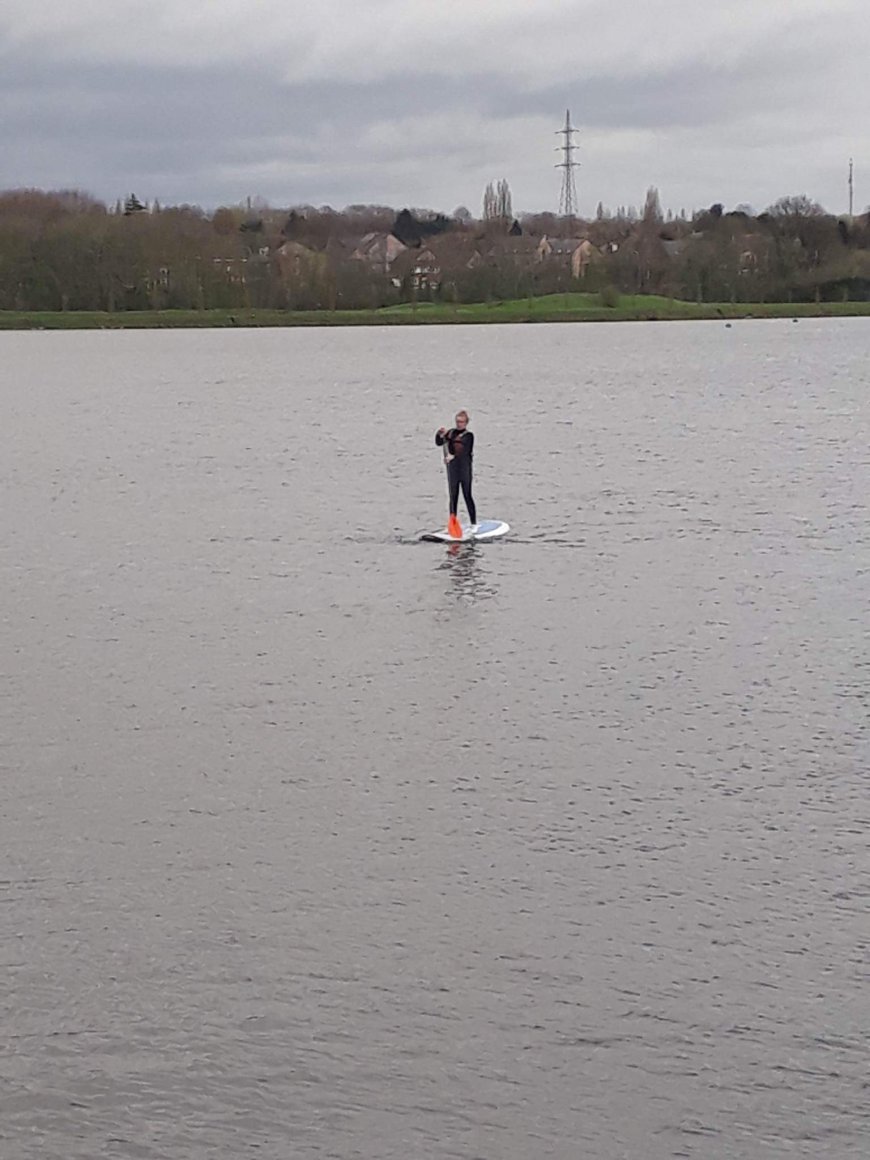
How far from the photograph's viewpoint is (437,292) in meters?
154

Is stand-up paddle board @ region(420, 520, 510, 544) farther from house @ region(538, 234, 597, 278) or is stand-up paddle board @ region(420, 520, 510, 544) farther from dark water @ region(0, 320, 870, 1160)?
house @ region(538, 234, 597, 278)

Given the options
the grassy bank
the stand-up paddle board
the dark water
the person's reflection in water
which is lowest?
the dark water

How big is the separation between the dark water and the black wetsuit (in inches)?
41.8

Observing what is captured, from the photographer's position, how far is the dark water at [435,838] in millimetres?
10039

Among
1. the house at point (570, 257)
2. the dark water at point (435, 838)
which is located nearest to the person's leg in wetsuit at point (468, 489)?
the dark water at point (435, 838)

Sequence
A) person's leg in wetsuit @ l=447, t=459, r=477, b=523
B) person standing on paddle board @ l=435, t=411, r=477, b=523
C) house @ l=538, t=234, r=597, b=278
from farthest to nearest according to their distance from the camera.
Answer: house @ l=538, t=234, r=597, b=278, person's leg in wetsuit @ l=447, t=459, r=477, b=523, person standing on paddle board @ l=435, t=411, r=477, b=523

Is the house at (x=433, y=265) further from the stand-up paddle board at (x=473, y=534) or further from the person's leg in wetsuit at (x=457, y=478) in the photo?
the person's leg in wetsuit at (x=457, y=478)

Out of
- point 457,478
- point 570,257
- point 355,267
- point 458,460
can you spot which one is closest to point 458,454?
point 458,460

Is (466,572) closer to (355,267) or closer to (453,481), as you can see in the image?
(453,481)

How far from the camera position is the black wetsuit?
1087 inches

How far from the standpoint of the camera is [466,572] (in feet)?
86.1

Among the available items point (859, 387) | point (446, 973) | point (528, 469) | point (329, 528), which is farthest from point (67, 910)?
point (859, 387)

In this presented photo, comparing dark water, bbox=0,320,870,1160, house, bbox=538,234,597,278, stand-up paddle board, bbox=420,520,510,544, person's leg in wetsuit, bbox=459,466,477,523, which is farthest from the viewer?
house, bbox=538,234,597,278

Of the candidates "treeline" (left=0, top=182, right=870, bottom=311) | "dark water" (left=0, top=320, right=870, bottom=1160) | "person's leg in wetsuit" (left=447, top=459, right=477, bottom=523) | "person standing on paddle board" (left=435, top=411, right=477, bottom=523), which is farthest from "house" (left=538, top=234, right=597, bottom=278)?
"person standing on paddle board" (left=435, top=411, right=477, bottom=523)
